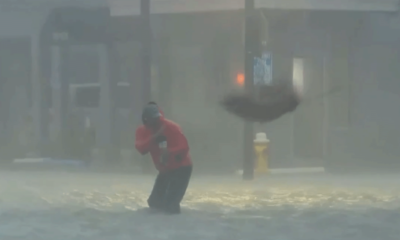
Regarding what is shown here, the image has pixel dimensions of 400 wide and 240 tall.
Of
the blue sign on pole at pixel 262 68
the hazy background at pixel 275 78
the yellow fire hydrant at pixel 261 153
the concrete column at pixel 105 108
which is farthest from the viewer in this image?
the concrete column at pixel 105 108

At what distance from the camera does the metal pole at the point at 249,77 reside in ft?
44.5

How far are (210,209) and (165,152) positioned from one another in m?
1.16

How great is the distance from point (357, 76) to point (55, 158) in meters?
6.62

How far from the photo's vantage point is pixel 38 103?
16172 mm

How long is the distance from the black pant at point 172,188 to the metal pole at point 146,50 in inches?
190

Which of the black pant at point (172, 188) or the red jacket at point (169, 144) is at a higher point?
the red jacket at point (169, 144)

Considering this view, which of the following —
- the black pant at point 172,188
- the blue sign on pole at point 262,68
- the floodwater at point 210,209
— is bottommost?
the floodwater at point 210,209

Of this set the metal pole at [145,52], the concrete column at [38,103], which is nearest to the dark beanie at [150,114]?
the metal pole at [145,52]

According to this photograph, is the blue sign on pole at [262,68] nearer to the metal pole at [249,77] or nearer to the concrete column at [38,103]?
the metal pole at [249,77]

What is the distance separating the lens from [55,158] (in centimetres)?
1600

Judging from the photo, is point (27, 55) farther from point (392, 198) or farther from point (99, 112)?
point (392, 198)

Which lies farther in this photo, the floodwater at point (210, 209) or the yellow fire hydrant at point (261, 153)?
the yellow fire hydrant at point (261, 153)

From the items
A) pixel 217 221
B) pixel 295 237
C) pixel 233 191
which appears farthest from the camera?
pixel 233 191

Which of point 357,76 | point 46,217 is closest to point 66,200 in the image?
point 46,217
